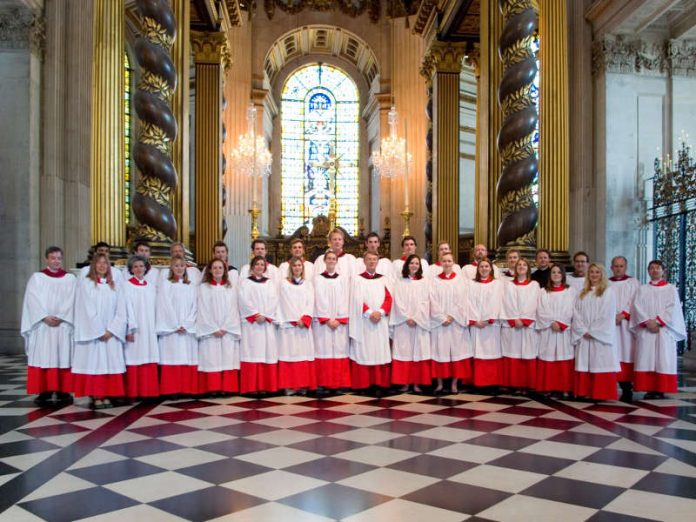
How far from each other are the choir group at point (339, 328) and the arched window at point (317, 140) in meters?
20.7

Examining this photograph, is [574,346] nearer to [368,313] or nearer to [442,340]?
Result: [442,340]

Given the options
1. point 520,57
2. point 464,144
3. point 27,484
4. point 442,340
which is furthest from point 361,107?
point 27,484

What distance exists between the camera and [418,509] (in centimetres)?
391

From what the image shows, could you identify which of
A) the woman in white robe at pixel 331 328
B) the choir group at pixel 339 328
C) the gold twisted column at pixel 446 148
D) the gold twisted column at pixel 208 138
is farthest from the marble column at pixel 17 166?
the gold twisted column at pixel 446 148

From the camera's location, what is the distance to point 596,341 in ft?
26.1

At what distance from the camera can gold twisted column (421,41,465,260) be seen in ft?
61.3

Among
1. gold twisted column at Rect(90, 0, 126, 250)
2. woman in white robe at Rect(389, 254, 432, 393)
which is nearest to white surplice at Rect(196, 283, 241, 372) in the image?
woman in white robe at Rect(389, 254, 432, 393)

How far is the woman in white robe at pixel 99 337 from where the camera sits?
7465 mm

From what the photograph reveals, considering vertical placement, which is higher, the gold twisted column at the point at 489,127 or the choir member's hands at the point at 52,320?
the gold twisted column at the point at 489,127

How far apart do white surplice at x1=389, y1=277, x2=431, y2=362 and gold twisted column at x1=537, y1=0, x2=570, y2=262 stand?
3.43 metres

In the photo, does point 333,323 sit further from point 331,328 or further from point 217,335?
point 217,335

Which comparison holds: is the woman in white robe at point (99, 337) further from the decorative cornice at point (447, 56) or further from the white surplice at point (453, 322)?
the decorative cornice at point (447, 56)

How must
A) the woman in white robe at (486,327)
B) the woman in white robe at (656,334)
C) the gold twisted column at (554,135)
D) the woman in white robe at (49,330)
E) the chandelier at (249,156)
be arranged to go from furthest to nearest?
the chandelier at (249,156) < the gold twisted column at (554,135) < the woman in white robe at (486,327) < the woman in white robe at (656,334) < the woman in white robe at (49,330)

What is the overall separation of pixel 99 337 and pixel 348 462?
12.1ft
